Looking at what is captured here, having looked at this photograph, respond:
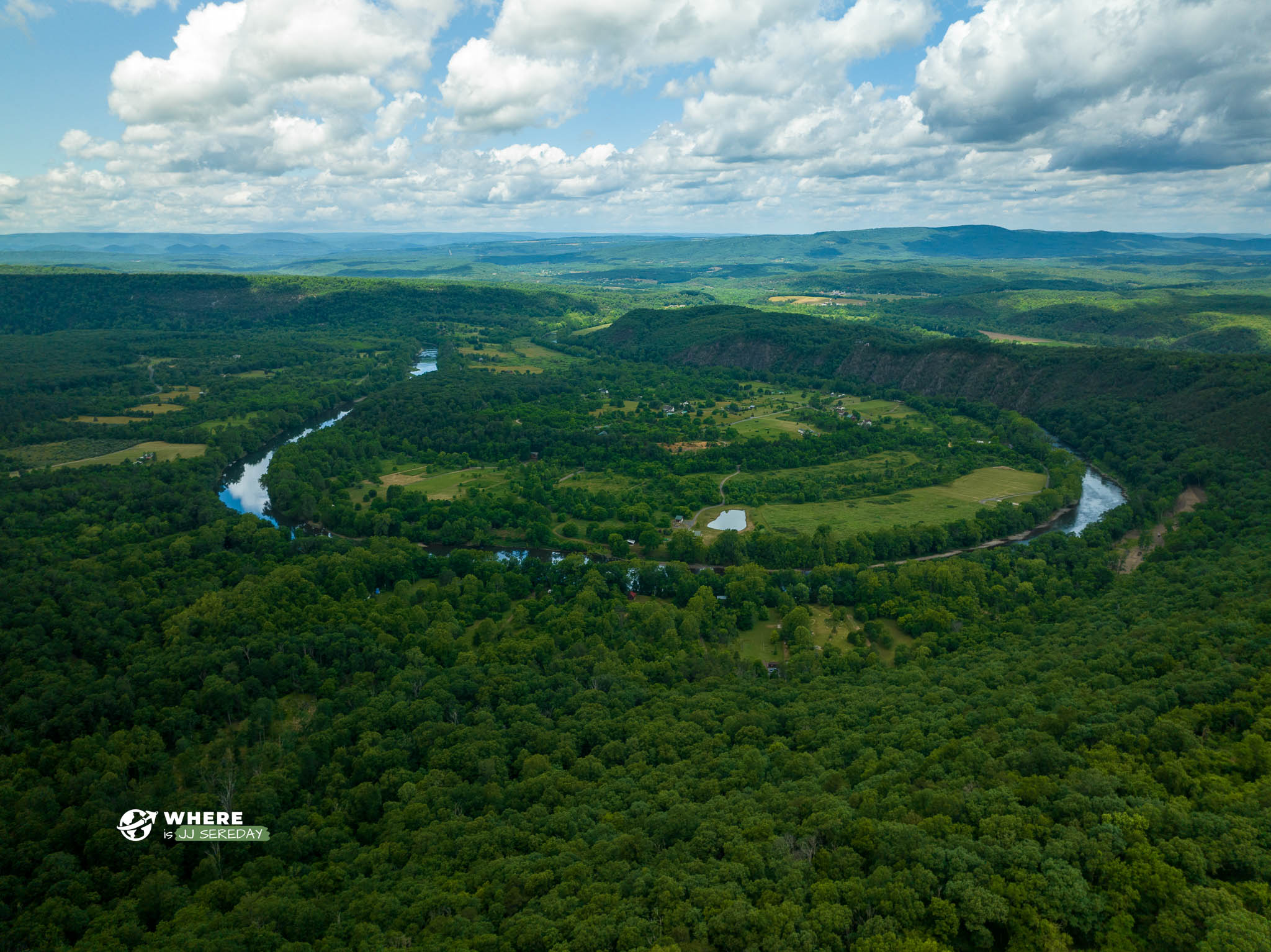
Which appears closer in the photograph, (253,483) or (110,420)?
(253,483)

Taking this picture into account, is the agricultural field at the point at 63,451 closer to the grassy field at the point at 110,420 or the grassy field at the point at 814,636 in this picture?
the grassy field at the point at 110,420

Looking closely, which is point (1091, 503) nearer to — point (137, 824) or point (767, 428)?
point (767, 428)

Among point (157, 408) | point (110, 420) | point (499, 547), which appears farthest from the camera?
point (157, 408)

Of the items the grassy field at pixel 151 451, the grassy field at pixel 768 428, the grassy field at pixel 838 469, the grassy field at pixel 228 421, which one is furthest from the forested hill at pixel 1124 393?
the grassy field at pixel 151 451

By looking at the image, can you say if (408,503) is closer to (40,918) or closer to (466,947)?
(40,918)

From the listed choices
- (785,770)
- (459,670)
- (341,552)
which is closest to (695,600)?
(459,670)

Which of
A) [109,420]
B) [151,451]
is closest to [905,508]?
[151,451]
